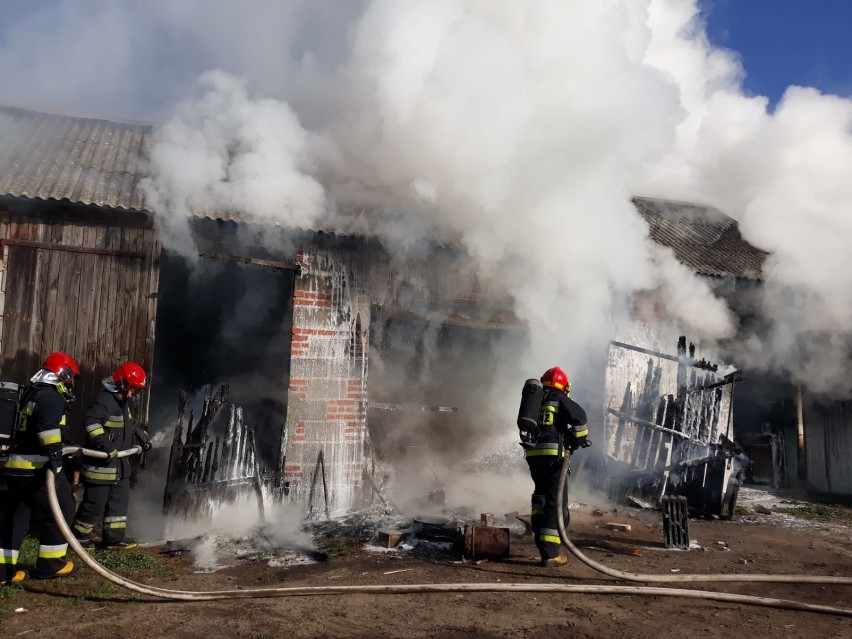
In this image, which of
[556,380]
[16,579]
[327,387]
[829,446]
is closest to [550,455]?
[556,380]

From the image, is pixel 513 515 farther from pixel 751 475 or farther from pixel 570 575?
pixel 751 475

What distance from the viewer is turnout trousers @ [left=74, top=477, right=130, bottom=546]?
543 centimetres

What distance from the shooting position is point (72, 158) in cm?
793

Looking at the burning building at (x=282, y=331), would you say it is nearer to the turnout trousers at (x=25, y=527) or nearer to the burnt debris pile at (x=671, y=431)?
the burnt debris pile at (x=671, y=431)

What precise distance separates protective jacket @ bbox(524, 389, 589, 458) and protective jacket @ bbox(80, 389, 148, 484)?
3.92 metres

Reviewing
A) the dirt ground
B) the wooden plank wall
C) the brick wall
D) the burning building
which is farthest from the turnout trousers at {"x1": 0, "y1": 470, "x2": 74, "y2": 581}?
the brick wall

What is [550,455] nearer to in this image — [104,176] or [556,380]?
[556,380]

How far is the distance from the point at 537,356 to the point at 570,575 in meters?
4.07

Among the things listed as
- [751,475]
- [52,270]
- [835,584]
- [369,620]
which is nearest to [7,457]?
[52,270]

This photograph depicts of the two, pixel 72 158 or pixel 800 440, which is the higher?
pixel 72 158

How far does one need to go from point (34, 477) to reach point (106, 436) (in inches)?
38.9

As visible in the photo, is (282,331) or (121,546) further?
(282,331)

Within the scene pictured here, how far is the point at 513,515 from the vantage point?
682 centimetres

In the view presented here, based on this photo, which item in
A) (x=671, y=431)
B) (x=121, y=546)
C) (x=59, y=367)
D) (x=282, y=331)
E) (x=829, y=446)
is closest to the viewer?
(x=59, y=367)
